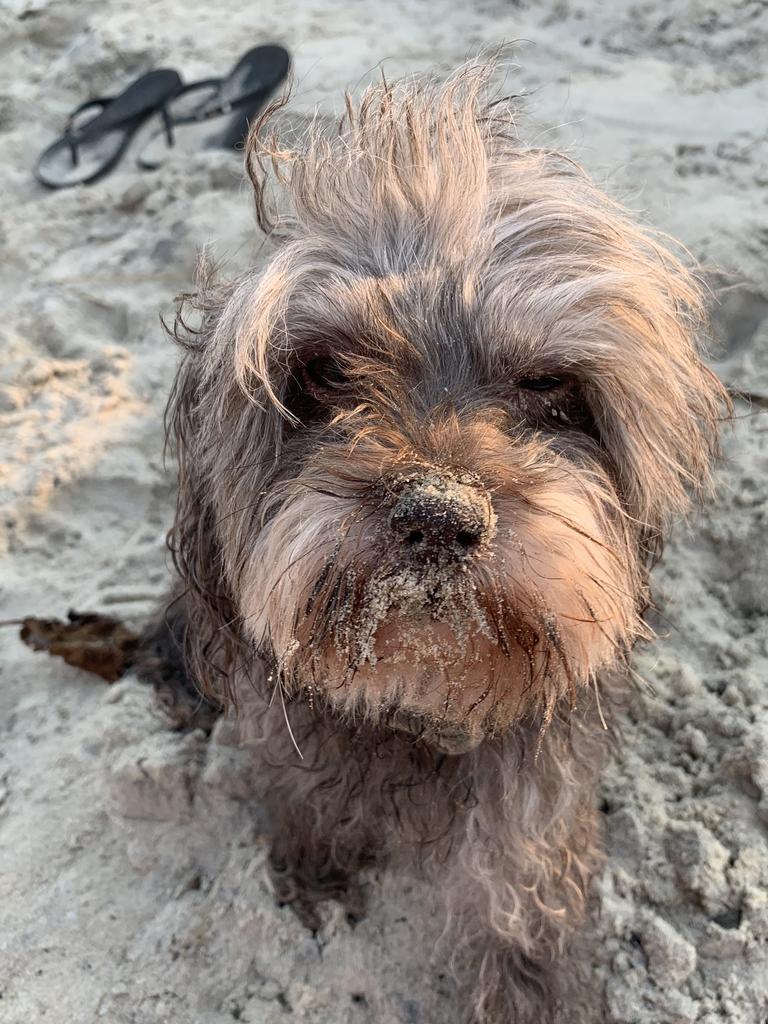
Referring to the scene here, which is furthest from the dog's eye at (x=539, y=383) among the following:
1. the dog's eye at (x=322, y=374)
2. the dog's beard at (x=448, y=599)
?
the dog's eye at (x=322, y=374)

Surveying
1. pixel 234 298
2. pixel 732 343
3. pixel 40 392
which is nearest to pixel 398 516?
pixel 234 298

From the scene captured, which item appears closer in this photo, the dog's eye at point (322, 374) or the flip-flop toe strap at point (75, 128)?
the dog's eye at point (322, 374)

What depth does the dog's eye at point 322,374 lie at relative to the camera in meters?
1.52

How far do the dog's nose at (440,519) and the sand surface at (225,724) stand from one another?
0.93 metres

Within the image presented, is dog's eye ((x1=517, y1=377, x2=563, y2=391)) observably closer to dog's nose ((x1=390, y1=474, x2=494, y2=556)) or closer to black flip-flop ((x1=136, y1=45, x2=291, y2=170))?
dog's nose ((x1=390, y1=474, x2=494, y2=556))

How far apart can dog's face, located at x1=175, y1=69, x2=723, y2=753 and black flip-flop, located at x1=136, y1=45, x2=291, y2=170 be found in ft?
8.41

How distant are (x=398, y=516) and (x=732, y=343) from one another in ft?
6.15

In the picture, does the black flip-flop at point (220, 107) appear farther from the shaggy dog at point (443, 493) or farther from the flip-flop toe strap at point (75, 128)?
the shaggy dog at point (443, 493)

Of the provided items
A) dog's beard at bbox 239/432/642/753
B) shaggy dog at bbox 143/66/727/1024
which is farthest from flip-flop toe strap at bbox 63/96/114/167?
dog's beard at bbox 239/432/642/753

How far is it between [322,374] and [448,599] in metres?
0.55

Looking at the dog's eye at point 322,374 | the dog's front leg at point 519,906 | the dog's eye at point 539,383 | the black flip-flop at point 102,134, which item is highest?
the dog's eye at point 539,383

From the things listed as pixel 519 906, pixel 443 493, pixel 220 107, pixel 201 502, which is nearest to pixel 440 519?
pixel 443 493

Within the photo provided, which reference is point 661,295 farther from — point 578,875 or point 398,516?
point 578,875

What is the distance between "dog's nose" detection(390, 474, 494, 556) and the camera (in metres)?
1.15
